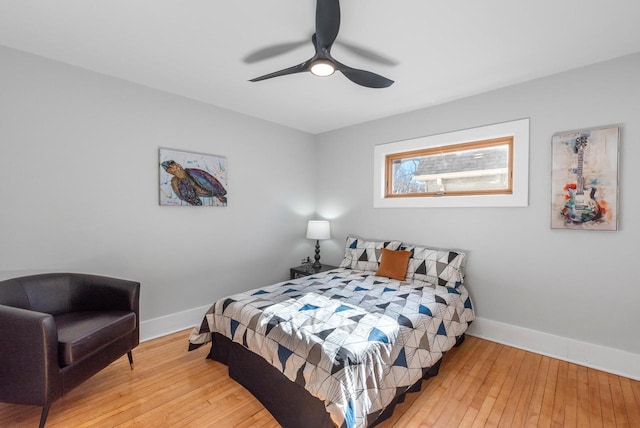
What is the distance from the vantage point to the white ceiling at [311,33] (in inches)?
66.1

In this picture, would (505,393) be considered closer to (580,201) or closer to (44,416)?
(580,201)

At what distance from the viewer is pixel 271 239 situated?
12.6ft

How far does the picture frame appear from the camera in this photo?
7.22ft

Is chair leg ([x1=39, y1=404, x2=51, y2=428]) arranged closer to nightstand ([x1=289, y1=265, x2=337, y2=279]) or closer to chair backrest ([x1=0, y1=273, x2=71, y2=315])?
chair backrest ([x1=0, y1=273, x2=71, y2=315])

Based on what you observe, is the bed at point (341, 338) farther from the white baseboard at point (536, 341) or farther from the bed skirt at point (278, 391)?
the white baseboard at point (536, 341)

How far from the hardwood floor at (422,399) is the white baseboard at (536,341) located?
0.08 metres

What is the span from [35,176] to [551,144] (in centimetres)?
425

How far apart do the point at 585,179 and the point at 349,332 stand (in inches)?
89.8

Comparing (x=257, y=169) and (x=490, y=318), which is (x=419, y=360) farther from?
(x=257, y=169)

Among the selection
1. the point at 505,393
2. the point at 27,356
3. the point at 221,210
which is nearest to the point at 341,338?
the point at 505,393

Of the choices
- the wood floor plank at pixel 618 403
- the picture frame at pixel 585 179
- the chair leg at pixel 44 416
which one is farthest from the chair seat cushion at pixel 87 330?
the picture frame at pixel 585 179

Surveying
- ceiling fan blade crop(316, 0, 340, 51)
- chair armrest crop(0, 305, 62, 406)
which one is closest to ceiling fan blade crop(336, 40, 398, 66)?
ceiling fan blade crop(316, 0, 340, 51)

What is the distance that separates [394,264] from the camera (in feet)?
9.93

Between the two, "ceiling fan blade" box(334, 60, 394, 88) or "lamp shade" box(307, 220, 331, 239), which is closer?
"ceiling fan blade" box(334, 60, 394, 88)
